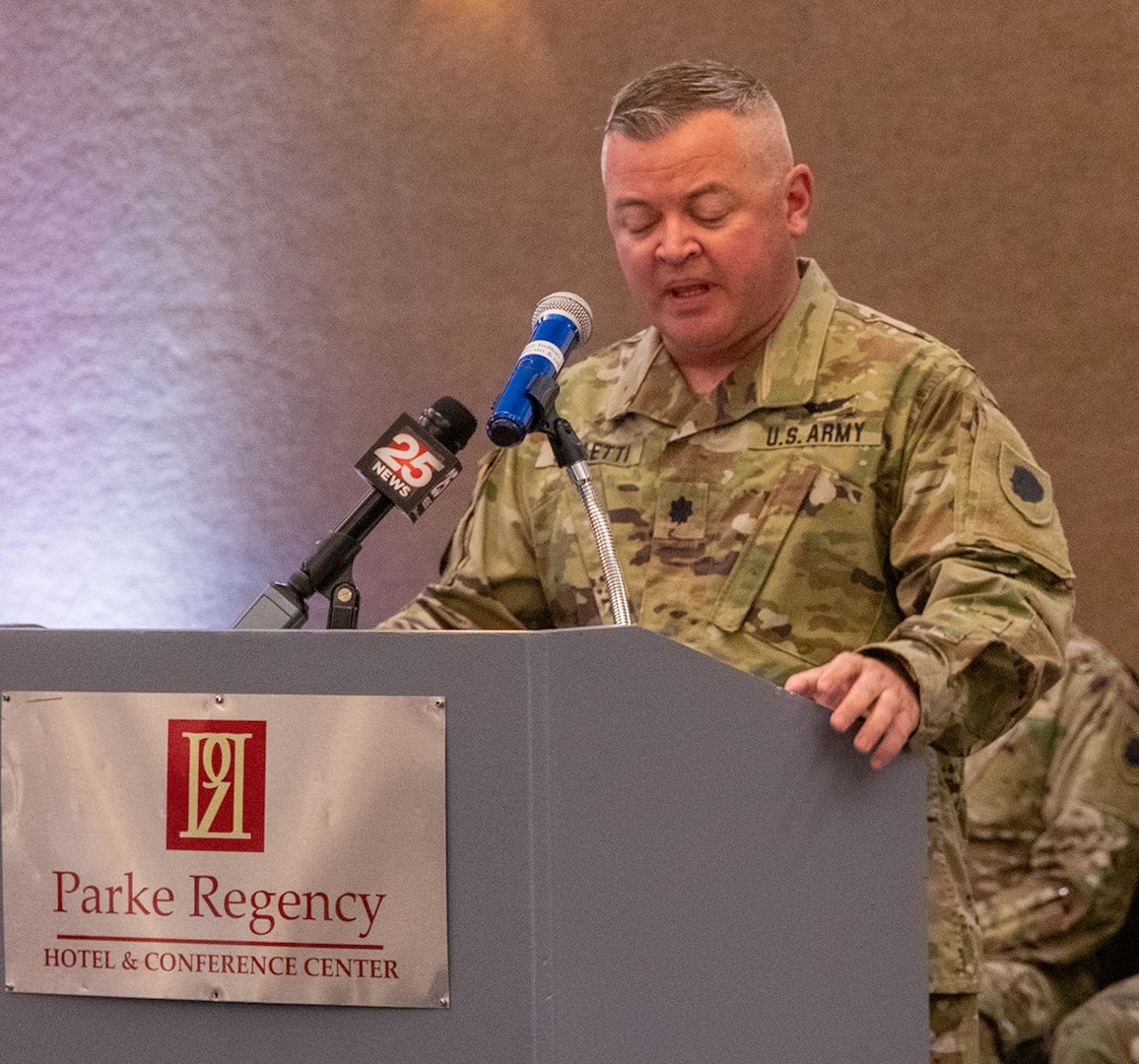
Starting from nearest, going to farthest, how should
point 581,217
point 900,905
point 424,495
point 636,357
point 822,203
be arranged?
point 900,905, point 424,495, point 636,357, point 822,203, point 581,217

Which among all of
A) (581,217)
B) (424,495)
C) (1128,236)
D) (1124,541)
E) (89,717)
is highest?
(581,217)

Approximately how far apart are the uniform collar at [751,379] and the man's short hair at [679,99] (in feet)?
0.68

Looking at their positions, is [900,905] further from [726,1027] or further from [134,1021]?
[134,1021]

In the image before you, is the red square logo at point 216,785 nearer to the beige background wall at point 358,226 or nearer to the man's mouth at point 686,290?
the man's mouth at point 686,290

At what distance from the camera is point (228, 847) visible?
0.98 meters

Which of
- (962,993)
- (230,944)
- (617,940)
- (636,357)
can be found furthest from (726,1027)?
(636,357)

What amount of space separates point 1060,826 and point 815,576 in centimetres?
107

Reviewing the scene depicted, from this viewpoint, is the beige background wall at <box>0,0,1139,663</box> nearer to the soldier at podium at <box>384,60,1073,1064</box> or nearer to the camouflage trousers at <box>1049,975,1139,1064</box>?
the camouflage trousers at <box>1049,975,1139,1064</box>

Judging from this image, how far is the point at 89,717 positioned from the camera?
39.6 inches

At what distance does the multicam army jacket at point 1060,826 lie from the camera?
92.4 inches

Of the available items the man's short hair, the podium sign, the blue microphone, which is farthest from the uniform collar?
the podium sign

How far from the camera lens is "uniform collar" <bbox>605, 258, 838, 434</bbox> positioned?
160 centimetres

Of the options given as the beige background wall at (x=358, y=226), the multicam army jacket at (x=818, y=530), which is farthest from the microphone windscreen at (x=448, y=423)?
the beige background wall at (x=358, y=226)

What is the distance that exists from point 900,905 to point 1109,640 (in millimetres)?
1707
